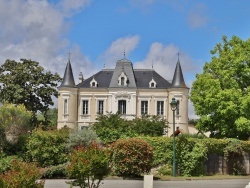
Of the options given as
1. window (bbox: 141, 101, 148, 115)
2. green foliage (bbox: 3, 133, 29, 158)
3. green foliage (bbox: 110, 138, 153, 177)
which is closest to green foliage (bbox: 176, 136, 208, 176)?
green foliage (bbox: 110, 138, 153, 177)

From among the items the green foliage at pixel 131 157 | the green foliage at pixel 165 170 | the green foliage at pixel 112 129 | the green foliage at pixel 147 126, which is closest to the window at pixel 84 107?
the green foliage at pixel 147 126

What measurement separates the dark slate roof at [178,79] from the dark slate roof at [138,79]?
1.18m

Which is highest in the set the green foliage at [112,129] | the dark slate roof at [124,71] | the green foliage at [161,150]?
the dark slate roof at [124,71]

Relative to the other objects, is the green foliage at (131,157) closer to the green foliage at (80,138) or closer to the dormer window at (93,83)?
the green foliage at (80,138)

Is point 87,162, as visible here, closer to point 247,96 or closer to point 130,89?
point 247,96

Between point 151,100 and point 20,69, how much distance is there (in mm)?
19528

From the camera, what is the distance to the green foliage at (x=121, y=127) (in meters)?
33.1

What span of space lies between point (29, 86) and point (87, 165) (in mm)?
37600

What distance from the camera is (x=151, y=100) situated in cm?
6431

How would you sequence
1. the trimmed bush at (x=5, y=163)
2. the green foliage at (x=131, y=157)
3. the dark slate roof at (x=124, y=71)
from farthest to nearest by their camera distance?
the dark slate roof at (x=124, y=71), the trimmed bush at (x=5, y=163), the green foliage at (x=131, y=157)

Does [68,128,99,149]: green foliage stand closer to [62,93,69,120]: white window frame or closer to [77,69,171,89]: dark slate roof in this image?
[62,93,69,120]: white window frame

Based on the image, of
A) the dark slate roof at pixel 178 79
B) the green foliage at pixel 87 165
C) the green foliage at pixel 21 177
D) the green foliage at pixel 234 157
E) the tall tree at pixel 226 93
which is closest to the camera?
the green foliage at pixel 21 177

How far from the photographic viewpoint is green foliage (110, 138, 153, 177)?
84.8ft

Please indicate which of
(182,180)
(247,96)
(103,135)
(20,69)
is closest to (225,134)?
(247,96)
